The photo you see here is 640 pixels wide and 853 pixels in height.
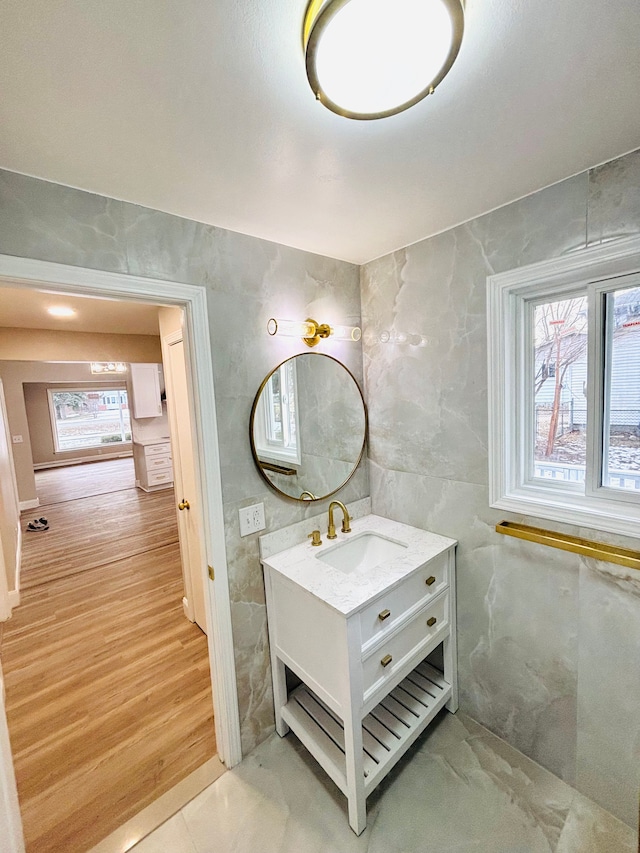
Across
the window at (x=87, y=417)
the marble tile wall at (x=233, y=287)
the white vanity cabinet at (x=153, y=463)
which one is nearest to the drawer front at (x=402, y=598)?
the marble tile wall at (x=233, y=287)

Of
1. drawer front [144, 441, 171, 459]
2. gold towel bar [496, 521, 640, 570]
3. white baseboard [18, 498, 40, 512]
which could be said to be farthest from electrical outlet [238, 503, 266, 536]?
white baseboard [18, 498, 40, 512]

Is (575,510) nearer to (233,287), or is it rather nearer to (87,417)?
(233,287)

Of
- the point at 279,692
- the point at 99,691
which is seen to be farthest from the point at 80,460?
the point at 279,692

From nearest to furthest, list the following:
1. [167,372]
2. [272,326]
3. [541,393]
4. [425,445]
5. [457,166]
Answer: [457,166], [541,393], [272,326], [425,445], [167,372]

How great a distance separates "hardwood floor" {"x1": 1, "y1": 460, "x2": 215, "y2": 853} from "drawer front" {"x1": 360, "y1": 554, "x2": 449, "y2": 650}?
3.65 feet

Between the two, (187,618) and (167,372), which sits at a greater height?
(167,372)

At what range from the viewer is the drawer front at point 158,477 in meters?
6.21

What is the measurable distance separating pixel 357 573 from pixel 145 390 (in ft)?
18.5

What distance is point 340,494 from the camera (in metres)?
1.96


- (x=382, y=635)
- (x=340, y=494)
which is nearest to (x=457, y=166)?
(x=340, y=494)

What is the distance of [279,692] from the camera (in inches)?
66.4

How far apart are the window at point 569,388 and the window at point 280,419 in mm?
910

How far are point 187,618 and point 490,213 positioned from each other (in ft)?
10.4

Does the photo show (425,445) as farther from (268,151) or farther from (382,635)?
A: (268,151)
